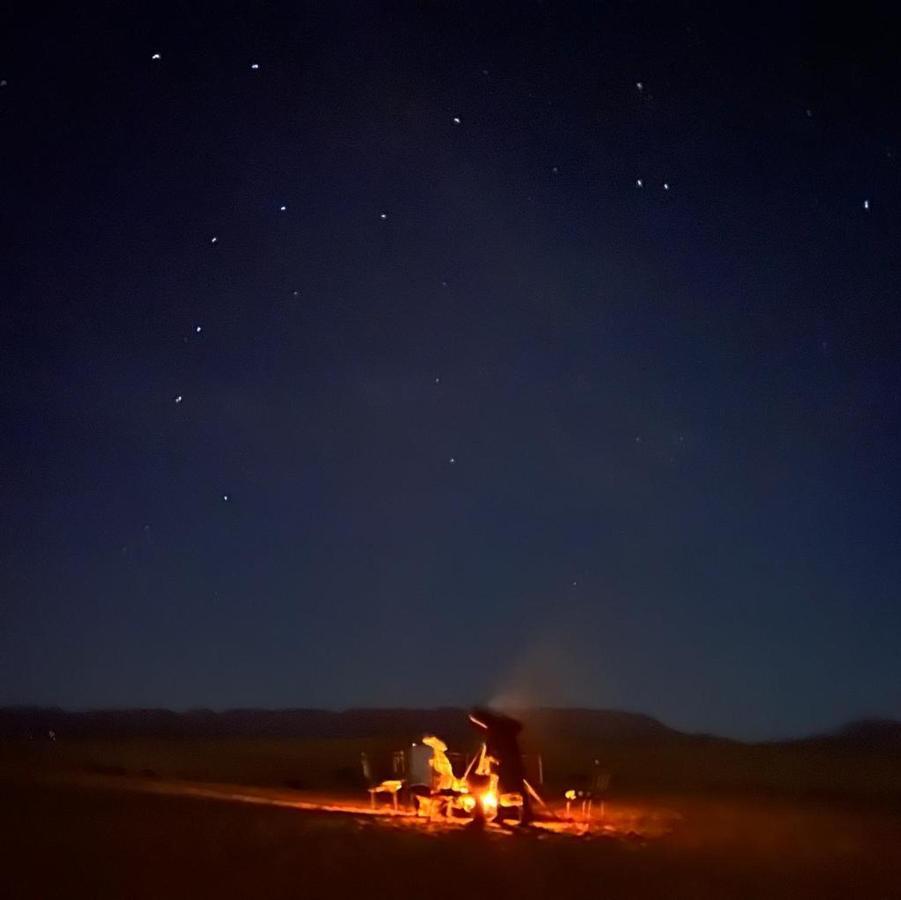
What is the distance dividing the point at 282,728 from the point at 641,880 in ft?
219

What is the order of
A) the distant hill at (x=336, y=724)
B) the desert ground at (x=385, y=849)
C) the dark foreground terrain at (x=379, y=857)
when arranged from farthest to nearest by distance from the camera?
the distant hill at (x=336, y=724) → the desert ground at (x=385, y=849) → the dark foreground terrain at (x=379, y=857)

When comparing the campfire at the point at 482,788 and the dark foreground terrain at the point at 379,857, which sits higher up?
the campfire at the point at 482,788

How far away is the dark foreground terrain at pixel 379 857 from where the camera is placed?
12.7m

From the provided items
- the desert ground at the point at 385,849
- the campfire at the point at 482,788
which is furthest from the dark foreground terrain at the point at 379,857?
the campfire at the point at 482,788

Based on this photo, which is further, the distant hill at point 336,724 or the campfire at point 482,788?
the distant hill at point 336,724

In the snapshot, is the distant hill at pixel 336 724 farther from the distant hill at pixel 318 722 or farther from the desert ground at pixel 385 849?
the desert ground at pixel 385 849

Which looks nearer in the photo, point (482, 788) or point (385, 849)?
point (385, 849)

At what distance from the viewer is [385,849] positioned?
14.8 metres

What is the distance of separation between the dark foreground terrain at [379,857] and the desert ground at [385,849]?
26 mm

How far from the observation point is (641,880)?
13609 millimetres

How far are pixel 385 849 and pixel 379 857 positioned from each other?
562 mm

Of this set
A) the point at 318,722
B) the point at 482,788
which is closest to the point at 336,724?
the point at 318,722

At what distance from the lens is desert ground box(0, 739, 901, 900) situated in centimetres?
1280

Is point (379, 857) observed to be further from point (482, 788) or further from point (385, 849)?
point (482, 788)
